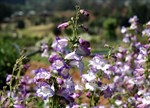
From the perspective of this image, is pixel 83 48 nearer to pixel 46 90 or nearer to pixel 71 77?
pixel 71 77

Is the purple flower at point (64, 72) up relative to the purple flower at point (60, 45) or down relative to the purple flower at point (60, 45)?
down

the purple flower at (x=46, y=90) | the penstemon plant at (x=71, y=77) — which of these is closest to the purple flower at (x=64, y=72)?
the penstemon plant at (x=71, y=77)

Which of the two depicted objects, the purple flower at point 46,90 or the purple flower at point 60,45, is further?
the purple flower at point 60,45

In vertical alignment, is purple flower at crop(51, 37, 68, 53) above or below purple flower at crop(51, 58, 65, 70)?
above

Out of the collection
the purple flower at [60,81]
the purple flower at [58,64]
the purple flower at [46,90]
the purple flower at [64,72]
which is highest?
the purple flower at [58,64]

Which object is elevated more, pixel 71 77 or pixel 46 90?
pixel 71 77

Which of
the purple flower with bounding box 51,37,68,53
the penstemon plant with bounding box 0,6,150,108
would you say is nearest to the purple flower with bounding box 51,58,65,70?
the penstemon plant with bounding box 0,6,150,108

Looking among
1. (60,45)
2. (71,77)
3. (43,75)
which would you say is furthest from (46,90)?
(60,45)

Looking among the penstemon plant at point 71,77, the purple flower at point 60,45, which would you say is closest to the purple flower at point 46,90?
the penstemon plant at point 71,77

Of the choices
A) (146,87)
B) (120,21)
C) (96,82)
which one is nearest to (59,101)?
(96,82)

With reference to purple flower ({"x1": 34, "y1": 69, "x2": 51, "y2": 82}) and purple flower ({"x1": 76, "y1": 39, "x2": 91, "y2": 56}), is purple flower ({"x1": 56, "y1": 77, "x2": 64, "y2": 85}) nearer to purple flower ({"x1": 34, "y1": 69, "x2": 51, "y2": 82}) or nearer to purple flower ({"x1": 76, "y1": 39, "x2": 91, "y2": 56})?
purple flower ({"x1": 34, "y1": 69, "x2": 51, "y2": 82})

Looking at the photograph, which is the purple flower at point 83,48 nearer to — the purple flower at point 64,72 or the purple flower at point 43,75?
the purple flower at point 64,72
